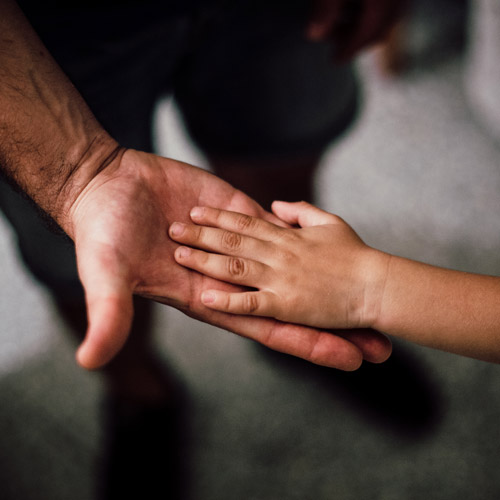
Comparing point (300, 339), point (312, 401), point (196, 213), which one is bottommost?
point (312, 401)

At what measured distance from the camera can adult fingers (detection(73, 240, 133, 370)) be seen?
45 cm

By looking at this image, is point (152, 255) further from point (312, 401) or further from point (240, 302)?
point (312, 401)

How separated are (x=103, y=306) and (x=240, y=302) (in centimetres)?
17

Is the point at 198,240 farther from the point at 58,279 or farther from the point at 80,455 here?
the point at 80,455

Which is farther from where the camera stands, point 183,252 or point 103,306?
point 183,252

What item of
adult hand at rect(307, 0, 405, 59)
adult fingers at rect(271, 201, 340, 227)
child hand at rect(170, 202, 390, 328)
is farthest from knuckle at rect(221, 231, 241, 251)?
adult hand at rect(307, 0, 405, 59)

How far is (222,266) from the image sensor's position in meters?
0.61

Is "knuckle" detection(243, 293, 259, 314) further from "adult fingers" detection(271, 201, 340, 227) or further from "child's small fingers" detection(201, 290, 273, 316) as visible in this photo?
"adult fingers" detection(271, 201, 340, 227)

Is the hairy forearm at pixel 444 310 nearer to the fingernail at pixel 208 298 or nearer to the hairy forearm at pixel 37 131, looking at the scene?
the fingernail at pixel 208 298

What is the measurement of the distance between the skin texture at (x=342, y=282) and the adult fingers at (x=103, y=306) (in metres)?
0.12

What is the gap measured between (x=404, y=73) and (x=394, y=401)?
105cm

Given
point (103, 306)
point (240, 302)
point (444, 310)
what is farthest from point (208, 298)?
point (444, 310)

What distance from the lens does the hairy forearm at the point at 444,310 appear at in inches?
24.9

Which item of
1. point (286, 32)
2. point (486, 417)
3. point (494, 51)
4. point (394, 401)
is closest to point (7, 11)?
point (286, 32)
